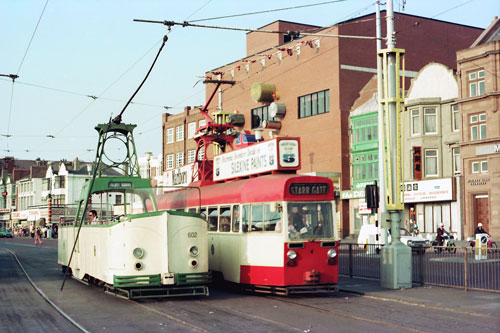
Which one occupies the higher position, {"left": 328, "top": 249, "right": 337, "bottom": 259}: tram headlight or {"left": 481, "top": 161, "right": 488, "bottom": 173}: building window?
{"left": 481, "top": 161, "right": 488, "bottom": 173}: building window

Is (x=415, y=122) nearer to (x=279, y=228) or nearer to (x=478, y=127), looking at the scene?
(x=478, y=127)

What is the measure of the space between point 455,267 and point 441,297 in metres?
2.40

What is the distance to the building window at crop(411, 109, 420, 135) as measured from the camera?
157 ft

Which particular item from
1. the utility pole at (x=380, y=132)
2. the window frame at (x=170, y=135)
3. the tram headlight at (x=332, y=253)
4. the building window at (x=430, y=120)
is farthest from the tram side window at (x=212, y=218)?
the window frame at (x=170, y=135)

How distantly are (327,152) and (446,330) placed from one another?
4414cm

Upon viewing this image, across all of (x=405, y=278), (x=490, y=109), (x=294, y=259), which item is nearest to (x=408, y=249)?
(x=405, y=278)

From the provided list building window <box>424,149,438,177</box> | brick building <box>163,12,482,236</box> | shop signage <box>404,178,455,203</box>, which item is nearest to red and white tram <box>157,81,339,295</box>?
shop signage <box>404,178,455,203</box>

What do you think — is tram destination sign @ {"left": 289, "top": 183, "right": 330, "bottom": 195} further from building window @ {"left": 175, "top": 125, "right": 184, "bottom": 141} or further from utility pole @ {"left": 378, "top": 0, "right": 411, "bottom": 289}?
building window @ {"left": 175, "top": 125, "right": 184, "bottom": 141}

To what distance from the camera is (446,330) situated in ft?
36.9

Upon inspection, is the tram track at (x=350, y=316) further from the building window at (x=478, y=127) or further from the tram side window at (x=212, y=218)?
the building window at (x=478, y=127)

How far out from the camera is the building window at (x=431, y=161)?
154 feet

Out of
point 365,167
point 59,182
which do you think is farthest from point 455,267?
point 59,182

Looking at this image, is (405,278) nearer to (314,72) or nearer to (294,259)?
(294,259)

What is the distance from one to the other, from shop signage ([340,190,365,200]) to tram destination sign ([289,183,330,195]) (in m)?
36.3
